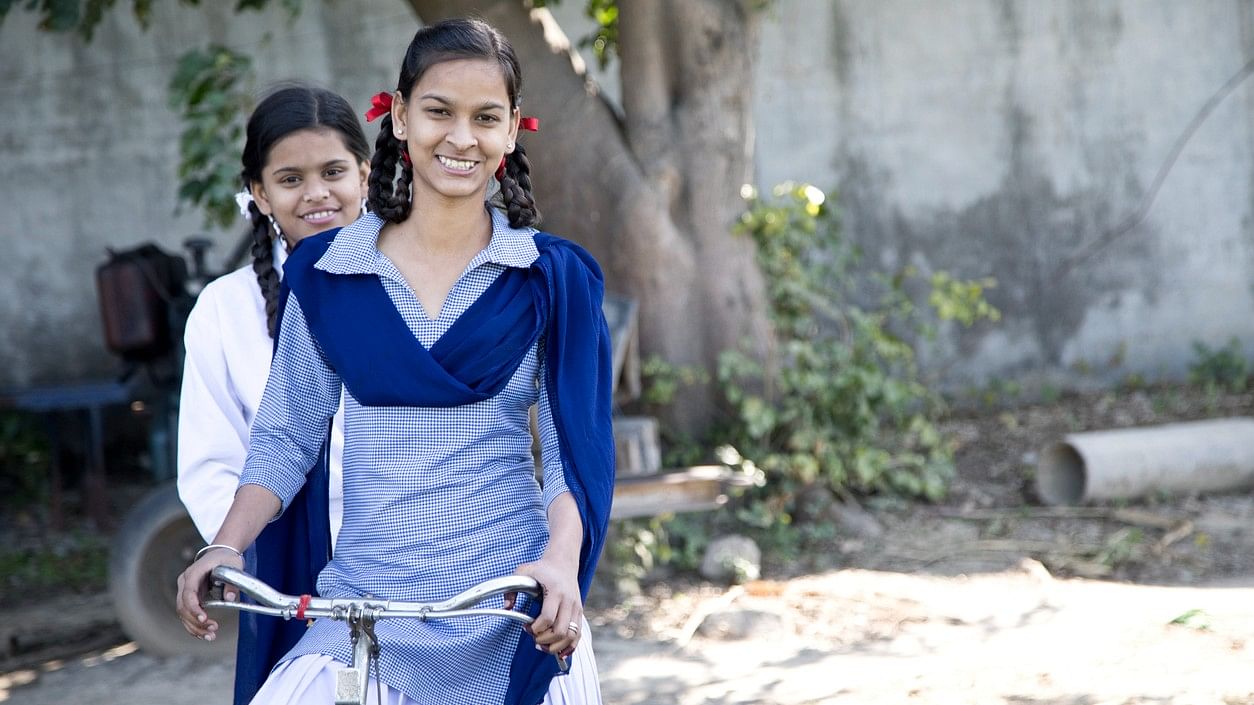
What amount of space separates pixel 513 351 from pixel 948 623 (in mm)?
3598

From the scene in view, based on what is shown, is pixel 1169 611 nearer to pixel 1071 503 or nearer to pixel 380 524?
pixel 1071 503

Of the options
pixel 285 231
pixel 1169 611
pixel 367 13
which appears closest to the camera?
pixel 285 231

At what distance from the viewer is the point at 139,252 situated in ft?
20.2

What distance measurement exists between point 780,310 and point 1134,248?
10.4 feet

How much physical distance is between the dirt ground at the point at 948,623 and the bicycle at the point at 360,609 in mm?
2750

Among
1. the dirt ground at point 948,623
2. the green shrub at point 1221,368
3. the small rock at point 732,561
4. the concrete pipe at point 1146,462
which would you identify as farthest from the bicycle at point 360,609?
the green shrub at point 1221,368

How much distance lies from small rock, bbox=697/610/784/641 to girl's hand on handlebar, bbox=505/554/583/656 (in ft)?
11.1

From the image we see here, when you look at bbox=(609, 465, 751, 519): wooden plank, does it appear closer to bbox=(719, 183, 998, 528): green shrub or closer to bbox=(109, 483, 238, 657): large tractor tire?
bbox=(719, 183, 998, 528): green shrub

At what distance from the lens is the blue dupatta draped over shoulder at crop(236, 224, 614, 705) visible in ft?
6.47

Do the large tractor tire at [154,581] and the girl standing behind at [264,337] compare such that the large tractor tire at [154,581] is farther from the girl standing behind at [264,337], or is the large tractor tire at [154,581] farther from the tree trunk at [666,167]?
the girl standing behind at [264,337]

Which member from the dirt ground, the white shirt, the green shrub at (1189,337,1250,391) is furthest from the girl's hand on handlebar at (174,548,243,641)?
the green shrub at (1189,337,1250,391)

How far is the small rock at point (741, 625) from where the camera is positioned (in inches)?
202

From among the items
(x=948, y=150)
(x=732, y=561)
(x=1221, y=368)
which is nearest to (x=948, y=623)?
(x=732, y=561)

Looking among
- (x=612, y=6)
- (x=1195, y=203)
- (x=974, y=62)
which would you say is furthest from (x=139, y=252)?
(x=1195, y=203)
